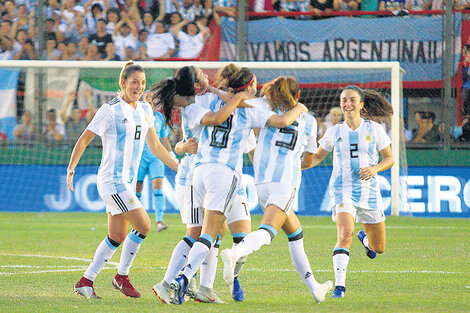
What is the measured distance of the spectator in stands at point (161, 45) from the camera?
1792 cm

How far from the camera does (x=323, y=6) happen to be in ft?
59.4

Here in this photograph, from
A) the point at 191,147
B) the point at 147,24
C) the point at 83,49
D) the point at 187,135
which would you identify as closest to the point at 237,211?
the point at 191,147

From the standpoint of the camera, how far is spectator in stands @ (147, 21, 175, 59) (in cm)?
1792

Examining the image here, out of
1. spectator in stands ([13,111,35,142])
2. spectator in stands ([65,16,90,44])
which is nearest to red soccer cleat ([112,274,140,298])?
spectator in stands ([13,111,35,142])

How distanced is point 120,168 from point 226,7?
11875 millimetres

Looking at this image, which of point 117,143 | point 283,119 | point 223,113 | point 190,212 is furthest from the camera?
point 117,143

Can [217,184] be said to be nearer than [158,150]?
Yes

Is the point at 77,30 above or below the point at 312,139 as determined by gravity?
below

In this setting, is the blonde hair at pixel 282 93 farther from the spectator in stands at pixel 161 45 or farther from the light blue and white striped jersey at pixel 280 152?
the spectator in stands at pixel 161 45

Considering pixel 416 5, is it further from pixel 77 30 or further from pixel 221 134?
pixel 221 134

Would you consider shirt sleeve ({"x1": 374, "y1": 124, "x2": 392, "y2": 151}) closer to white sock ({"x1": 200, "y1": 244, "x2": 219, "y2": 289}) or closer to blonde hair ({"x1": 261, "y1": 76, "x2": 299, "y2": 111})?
blonde hair ({"x1": 261, "y1": 76, "x2": 299, "y2": 111})

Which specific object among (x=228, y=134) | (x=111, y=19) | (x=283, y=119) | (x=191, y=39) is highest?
(x=283, y=119)

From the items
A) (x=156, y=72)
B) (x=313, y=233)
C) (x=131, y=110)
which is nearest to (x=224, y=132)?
(x=131, y=110)

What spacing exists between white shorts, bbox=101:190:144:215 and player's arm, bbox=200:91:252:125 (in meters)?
0.93
